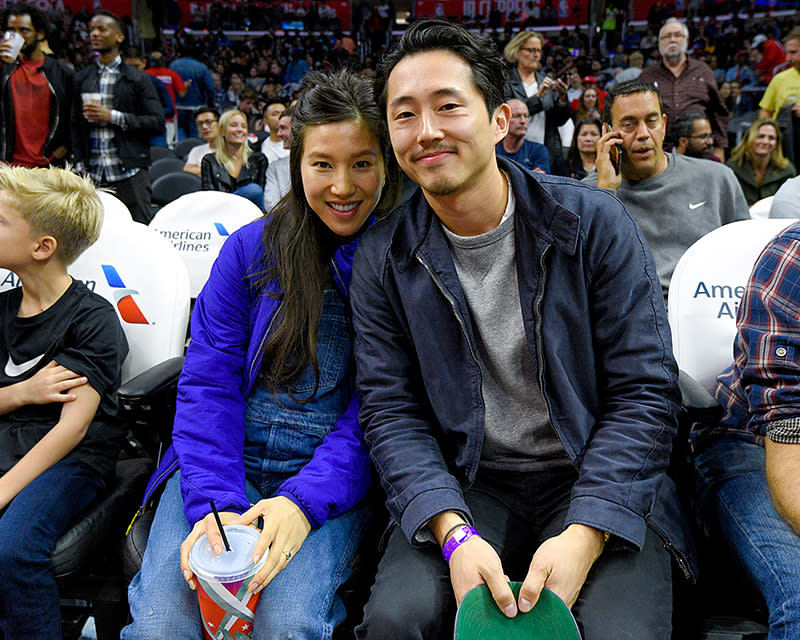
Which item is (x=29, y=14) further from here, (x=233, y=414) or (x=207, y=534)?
(x=207, y=534)

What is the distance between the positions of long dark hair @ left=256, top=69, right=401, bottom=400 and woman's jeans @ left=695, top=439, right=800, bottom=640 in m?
0.87

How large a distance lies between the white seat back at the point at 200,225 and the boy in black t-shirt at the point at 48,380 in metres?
0.84

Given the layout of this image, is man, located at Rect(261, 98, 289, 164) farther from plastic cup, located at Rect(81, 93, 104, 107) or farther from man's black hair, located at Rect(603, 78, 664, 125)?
man's black hair, located at Rect(603, 78, 664, 125)

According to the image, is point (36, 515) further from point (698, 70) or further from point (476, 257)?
point (698, 70)

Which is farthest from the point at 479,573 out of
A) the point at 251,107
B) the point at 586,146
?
the point at 251,107

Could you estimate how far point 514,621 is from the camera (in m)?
1.11

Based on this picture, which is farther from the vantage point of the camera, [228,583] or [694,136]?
A: [694,136]

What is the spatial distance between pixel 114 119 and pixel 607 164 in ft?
9.15

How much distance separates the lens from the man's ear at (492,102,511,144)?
1443mm

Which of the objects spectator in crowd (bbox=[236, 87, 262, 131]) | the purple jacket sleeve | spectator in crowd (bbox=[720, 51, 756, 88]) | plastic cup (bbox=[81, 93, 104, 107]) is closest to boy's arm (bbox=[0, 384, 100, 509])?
the purple jacket sleeve

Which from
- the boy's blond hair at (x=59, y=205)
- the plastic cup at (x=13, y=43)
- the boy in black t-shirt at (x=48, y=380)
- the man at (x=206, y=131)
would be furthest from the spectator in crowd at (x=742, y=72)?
the boy in black t-shirt at (x=48, y=380)

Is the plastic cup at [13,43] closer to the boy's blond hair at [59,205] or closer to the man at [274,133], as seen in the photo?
the man at [274,133]

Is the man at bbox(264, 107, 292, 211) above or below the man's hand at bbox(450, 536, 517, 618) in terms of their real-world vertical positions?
above

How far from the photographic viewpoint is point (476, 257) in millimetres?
1423
